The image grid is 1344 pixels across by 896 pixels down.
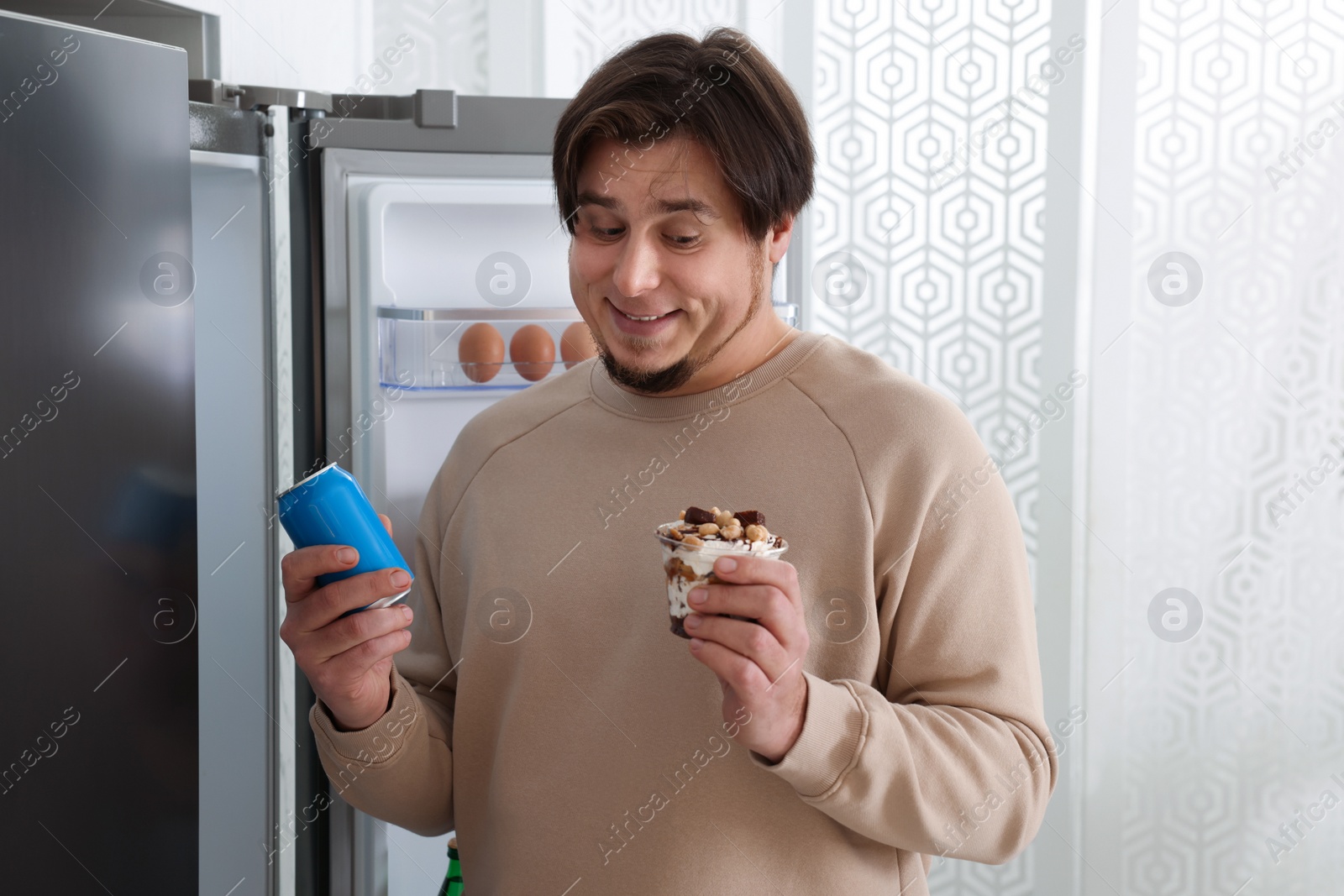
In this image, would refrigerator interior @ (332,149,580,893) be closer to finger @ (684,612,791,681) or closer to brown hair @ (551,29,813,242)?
brown hair @ (551,29,813,242)

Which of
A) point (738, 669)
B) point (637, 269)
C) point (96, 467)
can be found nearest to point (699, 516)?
point (738, 669)

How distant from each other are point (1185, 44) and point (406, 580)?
6.88 feet

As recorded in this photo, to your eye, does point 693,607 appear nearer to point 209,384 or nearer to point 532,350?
point 532,350

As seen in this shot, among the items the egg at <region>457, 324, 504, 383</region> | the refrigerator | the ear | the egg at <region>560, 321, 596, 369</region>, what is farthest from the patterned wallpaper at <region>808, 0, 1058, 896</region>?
the ear

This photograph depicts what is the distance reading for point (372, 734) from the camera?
1.16m

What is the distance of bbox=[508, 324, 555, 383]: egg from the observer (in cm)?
Answer: 169

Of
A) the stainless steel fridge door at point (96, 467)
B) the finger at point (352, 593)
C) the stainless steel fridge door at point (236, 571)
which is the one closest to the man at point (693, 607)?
the finger at point (352, 593)

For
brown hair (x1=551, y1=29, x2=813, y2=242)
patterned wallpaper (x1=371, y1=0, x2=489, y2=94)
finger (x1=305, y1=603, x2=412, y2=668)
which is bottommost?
finger (x1=305, y1=603, x2=412, y2=668)

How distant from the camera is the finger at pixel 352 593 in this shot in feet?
3.24

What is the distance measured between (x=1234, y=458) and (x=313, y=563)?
2054 millimetres

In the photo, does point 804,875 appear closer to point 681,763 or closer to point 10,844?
point 681,763

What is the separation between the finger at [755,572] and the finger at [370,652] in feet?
1.12

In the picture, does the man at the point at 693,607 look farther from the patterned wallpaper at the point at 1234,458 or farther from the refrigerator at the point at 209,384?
the patterned wallpaper at the point at 1234,458

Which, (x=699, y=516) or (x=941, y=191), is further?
(x=941, y=191)
